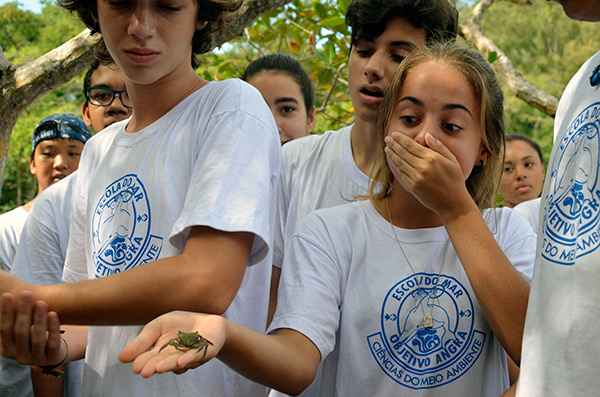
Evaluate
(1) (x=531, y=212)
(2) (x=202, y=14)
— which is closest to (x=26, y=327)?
(2) (x=202, y=14)

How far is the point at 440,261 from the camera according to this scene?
2.14 meters

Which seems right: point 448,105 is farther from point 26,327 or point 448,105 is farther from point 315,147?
point 26,327

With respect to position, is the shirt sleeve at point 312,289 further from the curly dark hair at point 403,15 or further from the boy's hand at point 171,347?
the curly dark hair at point 403,15

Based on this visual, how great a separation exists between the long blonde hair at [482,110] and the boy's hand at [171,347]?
36.7 inches

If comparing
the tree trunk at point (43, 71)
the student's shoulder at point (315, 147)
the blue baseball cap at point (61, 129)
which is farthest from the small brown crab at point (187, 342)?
the blue baseball cap at point (61, 129)

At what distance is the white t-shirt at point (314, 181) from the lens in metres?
2.72

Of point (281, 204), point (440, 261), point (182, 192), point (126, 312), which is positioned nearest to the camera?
point (126, 312)

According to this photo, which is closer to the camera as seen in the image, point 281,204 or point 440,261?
point 440,261

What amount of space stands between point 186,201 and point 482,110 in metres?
1.05

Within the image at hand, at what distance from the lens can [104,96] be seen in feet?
12.5

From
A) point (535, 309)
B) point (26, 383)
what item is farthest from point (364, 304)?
point (26, 383)

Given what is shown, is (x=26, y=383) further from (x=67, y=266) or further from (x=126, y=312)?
(x=126, y=312)

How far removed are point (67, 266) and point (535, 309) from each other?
5.11 ft

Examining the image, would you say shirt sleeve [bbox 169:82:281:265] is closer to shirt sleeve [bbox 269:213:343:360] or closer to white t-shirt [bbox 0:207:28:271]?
shirt sleeve [bbox 269:213:343:360]
